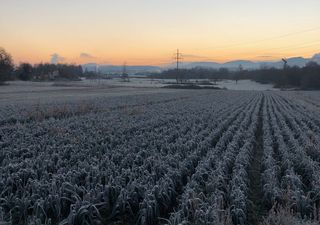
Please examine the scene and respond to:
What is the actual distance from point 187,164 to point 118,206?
126 inches

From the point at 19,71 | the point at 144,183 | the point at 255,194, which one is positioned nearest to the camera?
the point at 144,183

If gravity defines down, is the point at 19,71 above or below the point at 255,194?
above

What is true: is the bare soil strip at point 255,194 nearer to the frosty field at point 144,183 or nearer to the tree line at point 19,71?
the frosty field at point 144,183

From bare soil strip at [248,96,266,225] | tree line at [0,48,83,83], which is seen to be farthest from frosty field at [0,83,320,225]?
tree line at [0,48,83,83]

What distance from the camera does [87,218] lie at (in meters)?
6.07

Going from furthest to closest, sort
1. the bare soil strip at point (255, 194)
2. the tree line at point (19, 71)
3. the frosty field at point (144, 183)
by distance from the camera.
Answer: the tree line at point (19, 71) → the bare soil strip at point (255, 194) → the frosty field at point (144, 183)

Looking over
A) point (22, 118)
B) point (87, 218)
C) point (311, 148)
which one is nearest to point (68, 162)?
point (87, 218)

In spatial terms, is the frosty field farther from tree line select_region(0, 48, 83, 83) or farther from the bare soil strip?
tree line select_region(0, 48, 83, 83)

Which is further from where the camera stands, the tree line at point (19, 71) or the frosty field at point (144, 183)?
the tree line at point (19, 71)

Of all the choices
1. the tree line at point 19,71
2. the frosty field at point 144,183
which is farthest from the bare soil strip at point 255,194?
the tree line at point 19,71

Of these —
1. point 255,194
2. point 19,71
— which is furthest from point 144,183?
point 19,71

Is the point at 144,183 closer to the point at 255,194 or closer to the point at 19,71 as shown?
the point at 255,194

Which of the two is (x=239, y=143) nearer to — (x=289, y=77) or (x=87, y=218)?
(x=87, y=218)

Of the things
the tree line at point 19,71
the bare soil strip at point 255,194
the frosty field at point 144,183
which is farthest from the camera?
the tree line at point 19,71
